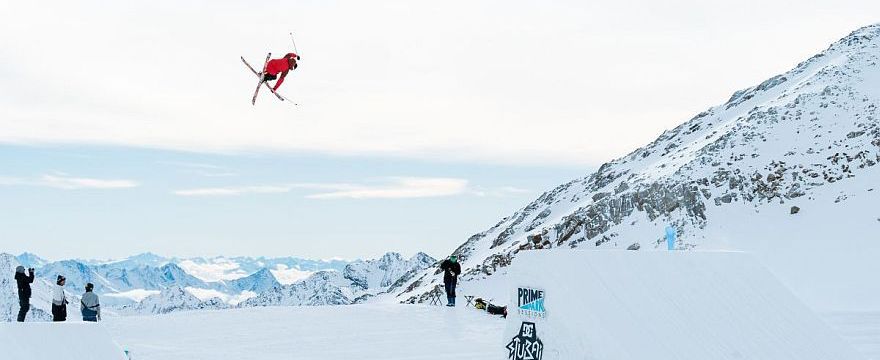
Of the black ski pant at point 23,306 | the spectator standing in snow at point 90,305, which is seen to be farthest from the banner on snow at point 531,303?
the black ski pant at point 23,306

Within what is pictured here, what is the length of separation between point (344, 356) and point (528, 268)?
22.3 ft

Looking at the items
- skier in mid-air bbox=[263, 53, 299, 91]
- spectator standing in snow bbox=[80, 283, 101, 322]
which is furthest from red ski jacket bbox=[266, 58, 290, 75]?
spectator standing in snow bbox=[80, 283, 101, 322]

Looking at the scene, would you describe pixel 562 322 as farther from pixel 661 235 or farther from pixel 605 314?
pixel 661 235

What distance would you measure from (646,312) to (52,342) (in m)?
7.83

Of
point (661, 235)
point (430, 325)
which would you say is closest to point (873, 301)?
point (661, 235)

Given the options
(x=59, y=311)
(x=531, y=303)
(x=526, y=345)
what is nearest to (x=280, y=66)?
(x=59, y=311)

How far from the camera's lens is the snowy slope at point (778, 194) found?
3991 cm

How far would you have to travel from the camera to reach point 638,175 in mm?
65062

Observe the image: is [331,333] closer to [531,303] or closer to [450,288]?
[450,288]

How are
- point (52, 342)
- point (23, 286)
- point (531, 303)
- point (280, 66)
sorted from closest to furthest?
point (52, 342) < point (531, 303) < point (280, 66) < point (23, 286)

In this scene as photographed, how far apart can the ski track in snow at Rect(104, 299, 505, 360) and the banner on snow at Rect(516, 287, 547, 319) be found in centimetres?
524

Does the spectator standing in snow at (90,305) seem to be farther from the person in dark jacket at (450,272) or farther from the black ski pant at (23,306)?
the person in dark jacket at (450,272)

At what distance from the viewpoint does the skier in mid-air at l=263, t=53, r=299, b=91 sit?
58.9ft

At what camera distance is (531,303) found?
11.0 metres
